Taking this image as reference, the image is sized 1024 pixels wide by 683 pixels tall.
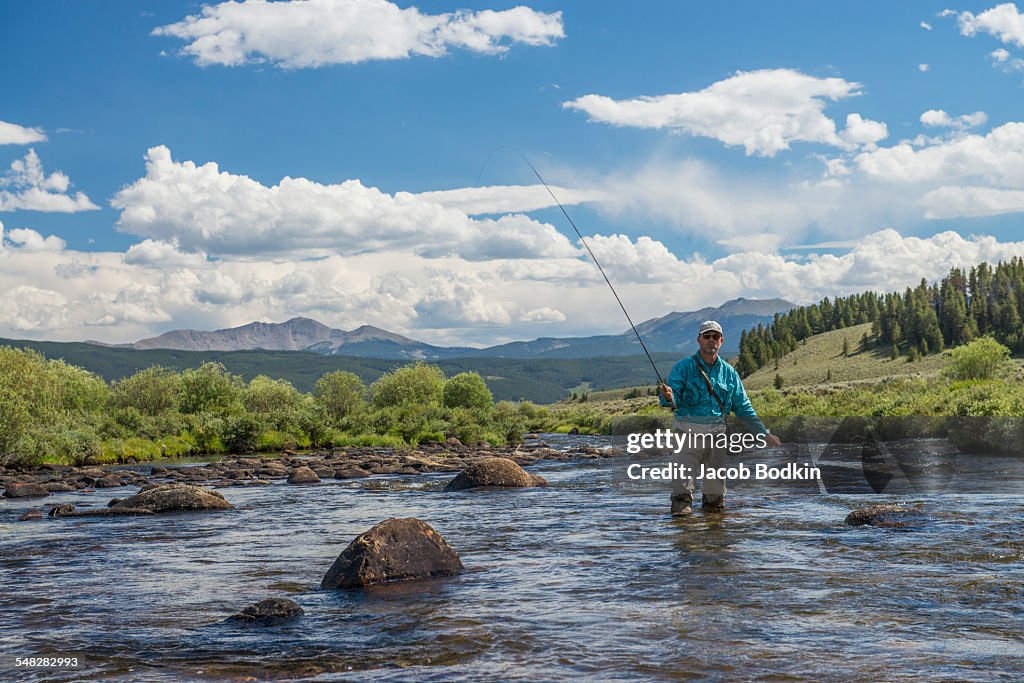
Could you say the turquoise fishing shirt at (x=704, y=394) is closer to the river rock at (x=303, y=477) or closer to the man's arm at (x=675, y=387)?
the man's arm at (x=675, y=387)

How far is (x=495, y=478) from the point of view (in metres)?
25.2

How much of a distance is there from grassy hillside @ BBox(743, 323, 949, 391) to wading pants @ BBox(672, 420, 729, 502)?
4450 inches

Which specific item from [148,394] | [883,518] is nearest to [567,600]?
[883,518]

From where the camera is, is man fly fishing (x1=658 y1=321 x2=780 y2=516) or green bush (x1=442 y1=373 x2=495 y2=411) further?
green bush (x1=442 y1=373 x2=495 y2=411)

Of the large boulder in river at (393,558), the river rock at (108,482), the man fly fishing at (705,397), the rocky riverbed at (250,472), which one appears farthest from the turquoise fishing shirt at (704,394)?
the river rock at (108,482)

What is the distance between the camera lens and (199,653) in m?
8.06

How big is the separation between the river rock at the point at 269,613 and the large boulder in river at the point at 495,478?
1570 centimetres

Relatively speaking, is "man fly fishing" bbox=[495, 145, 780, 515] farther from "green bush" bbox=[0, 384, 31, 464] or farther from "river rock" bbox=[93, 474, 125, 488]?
"green bush" bbox=[0, 384, 31, 464]

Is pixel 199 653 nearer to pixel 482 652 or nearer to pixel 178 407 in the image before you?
pixel 482 652

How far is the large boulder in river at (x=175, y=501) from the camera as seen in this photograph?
21.3 m

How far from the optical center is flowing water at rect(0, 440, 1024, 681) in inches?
291

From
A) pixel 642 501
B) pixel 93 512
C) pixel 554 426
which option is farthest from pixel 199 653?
pixel 554 426

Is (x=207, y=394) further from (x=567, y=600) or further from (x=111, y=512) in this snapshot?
(x=567, y=600)

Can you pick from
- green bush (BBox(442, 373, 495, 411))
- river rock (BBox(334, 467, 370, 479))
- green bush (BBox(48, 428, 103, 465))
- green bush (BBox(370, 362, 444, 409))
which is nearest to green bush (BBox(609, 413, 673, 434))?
green bush (BBox(442, 373, 495, 411))
